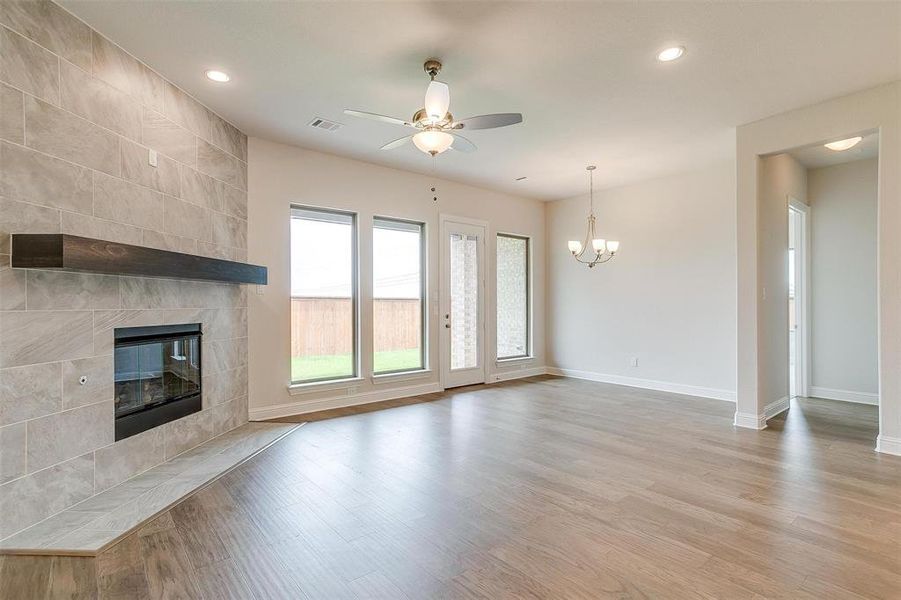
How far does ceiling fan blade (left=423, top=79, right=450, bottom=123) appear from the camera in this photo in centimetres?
283

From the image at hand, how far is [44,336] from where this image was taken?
8.18ft

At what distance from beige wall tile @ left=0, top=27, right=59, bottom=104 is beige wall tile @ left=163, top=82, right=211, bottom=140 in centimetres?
87

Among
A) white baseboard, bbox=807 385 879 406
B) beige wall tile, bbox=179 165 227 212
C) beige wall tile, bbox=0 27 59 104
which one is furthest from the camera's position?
white baseboard, bbox=807 385 879 406

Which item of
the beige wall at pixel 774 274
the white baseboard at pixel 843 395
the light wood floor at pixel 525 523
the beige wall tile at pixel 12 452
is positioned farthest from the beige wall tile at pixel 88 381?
the white baseboard at pixel 843 395

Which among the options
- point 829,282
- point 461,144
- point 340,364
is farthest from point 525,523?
point 829,282

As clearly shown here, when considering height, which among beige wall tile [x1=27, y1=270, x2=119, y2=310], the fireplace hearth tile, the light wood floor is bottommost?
the light wood floor

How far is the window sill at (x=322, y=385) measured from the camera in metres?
4.84

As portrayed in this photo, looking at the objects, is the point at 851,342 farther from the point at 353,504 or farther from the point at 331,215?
the point at 331,215

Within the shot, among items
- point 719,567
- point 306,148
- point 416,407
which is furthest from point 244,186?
point 719,567

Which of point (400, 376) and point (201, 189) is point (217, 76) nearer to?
point (201, 189)

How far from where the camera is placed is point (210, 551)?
2170 mm

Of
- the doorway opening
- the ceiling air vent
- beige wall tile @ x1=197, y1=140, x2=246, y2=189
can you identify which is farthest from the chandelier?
beige wall tile @ x1=197, y1=140, x2=246, y2=189

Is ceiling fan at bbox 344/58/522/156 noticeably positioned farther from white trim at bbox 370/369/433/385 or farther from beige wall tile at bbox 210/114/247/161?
white trim at bbox 370/369/433/385

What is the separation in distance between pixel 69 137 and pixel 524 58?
2.91 meters
